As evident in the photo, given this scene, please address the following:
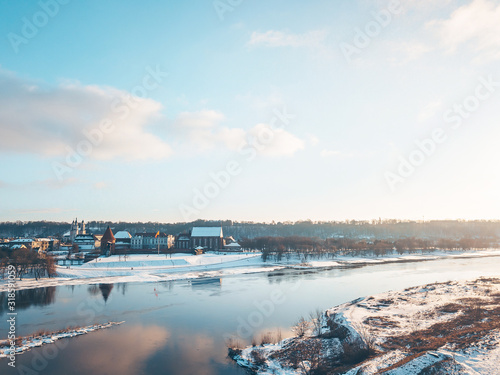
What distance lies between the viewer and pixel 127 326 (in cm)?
2203

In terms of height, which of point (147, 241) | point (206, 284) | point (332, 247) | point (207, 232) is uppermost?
point (207, 232)

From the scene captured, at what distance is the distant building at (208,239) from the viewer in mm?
85812

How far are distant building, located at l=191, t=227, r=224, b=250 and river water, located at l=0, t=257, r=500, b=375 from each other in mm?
41774

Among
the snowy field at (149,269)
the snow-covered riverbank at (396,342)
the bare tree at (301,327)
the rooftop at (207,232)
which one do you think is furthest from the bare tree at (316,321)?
the rooftop at (207,232)

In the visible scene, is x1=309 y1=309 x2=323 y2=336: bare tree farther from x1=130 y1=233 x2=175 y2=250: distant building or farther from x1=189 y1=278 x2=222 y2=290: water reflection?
x1=130 y1=233 x2=175 y2=250: distant building

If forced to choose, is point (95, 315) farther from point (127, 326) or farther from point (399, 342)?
point (399, 342)

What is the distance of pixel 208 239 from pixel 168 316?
62.0 m

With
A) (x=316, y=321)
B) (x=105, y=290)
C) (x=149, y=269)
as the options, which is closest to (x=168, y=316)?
(x=316, y=321)

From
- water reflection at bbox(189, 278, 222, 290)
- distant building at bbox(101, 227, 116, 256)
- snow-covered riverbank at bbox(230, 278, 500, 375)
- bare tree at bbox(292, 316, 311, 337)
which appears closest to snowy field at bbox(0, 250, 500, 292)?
Answer: distant building at bbox(101, 227, 116, 256)

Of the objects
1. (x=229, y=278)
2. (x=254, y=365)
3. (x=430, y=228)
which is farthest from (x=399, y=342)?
(x=430, y=228)

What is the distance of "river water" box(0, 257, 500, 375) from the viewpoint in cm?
1595

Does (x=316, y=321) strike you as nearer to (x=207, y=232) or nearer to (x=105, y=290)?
(x=105, y=290)

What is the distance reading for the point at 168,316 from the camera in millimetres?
24641

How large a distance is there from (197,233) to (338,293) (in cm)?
5910
